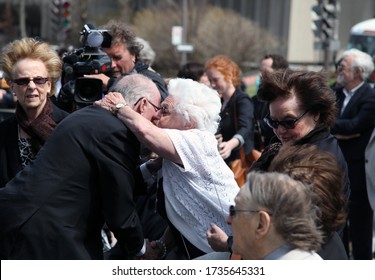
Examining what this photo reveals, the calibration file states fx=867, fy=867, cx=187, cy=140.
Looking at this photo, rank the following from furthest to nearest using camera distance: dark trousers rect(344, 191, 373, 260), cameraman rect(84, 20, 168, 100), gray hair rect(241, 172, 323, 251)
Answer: dark trousers rect(344, 191, 373, 260) < cameraman rect(84, 20, 168, 100) < gray hair rect(241, 172, 323, 251)

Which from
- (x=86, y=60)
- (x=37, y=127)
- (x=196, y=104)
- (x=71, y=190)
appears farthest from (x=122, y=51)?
(x=71, y=190)

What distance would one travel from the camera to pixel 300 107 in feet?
15.2

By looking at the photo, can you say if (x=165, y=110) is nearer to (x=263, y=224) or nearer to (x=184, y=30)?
(x=263, y=224)

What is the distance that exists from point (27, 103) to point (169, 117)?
122 centimetres

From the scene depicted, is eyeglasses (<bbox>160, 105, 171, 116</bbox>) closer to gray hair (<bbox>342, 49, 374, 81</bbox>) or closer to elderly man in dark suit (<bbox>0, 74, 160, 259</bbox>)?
elderly man in dark suit (<bbox>0, 74, 160, 259</bbox>)

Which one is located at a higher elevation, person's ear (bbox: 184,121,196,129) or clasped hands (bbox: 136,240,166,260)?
person's ear (bbox: 184,121,196,129)

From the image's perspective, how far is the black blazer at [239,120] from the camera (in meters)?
8.24

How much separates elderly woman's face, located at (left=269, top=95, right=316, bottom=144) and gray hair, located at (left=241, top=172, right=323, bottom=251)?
4.16ft

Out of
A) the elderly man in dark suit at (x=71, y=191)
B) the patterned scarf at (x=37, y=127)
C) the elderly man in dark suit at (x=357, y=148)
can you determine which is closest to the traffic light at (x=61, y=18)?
the elderly man in dark suit at (x=357, y=148)

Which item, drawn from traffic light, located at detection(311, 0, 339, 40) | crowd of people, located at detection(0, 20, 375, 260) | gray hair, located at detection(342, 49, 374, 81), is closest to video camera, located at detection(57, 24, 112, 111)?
crowd of people, located at detection(0, 20, 375, 260)

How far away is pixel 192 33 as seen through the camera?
130 feet

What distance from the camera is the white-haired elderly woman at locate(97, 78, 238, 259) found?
4289 mm

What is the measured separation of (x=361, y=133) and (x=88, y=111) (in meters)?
4.15

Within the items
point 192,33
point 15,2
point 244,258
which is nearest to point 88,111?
point 244,258
